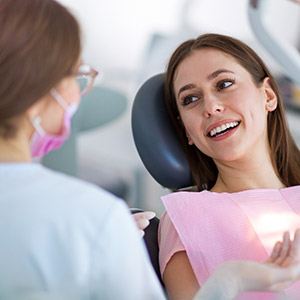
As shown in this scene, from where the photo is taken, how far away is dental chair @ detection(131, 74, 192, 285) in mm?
1645

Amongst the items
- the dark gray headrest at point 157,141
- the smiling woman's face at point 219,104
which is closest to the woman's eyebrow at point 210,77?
the smiling woman's face at point 219,104

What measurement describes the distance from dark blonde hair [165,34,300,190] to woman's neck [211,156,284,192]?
0.05 m

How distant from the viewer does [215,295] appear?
3.68ft

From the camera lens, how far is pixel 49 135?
1.00 meters

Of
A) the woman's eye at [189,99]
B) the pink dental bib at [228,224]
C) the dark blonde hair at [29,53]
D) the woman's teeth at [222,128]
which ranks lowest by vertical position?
the pink dental bib at [228,224]

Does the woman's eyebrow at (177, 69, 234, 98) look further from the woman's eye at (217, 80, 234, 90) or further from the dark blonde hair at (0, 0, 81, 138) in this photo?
the dark blonde hair at (0, 0, 81, 138)

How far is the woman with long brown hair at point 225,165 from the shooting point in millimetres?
1449

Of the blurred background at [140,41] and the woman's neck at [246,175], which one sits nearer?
the woman's neck at [246,175]

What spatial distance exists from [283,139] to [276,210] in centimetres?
25

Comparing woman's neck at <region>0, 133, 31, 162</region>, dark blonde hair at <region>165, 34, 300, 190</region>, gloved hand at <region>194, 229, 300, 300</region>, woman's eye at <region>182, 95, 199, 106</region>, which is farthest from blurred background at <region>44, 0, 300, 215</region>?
woman's neck at <region>0, 133, 31, 162</region>

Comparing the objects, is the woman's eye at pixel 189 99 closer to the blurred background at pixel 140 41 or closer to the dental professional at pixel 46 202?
the dental professional at pixel 46 202

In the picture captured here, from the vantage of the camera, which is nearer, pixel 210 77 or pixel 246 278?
pixel 246 278

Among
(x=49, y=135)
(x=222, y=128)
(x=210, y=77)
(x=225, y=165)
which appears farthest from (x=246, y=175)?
(x=49, y=135)

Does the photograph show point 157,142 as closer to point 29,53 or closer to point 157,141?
point 157,141
